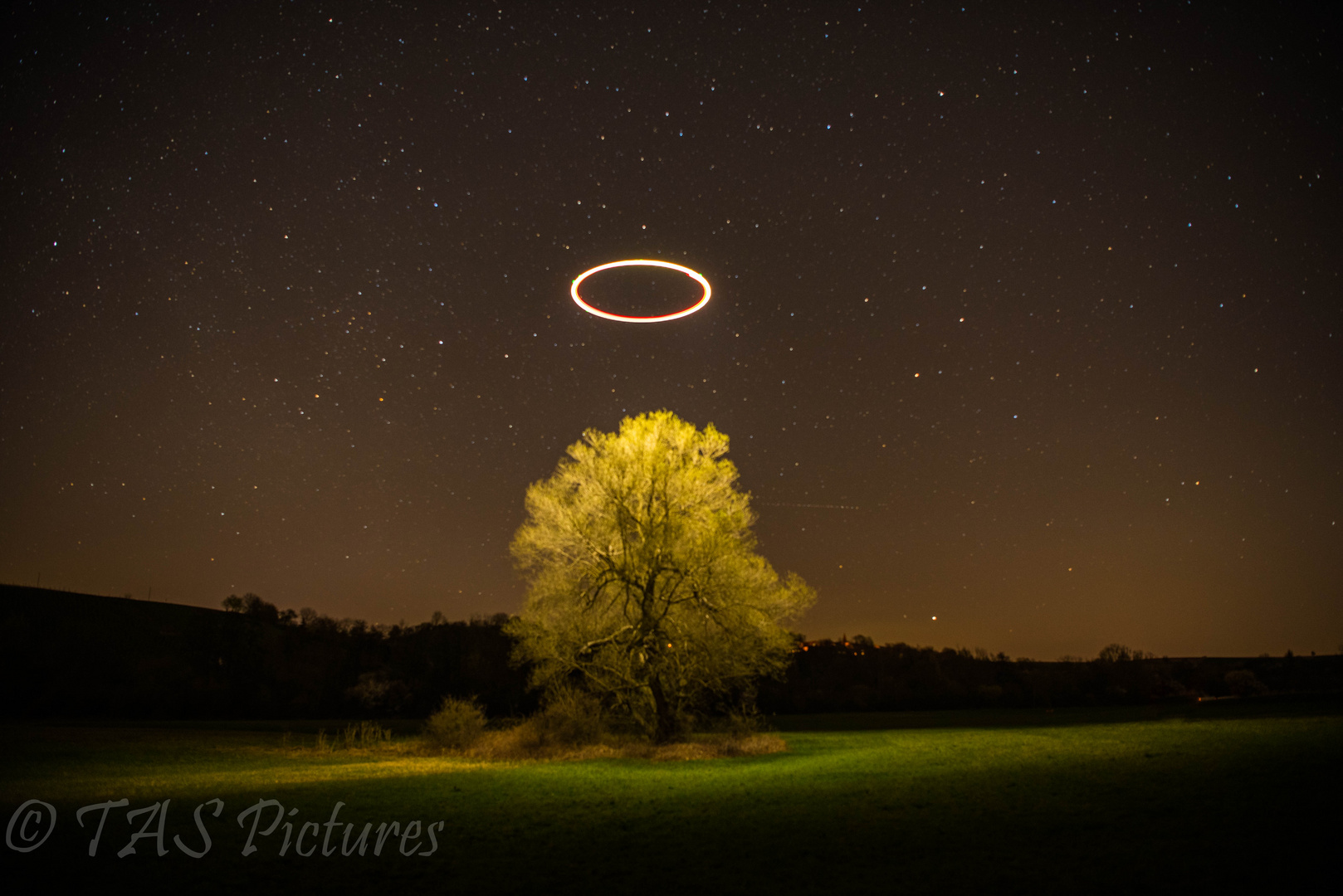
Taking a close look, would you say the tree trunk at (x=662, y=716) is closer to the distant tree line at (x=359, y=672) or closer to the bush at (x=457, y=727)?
the bush at (x=457, y=727)

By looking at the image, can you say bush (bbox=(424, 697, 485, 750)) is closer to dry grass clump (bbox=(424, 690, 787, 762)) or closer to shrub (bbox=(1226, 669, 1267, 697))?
dry grass clump (bbox=(424, 690, 787, 762))

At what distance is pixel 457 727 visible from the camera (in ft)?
80.7

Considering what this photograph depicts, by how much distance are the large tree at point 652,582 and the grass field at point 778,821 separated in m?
4.35

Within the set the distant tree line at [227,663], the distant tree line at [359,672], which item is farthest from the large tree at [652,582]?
the distant tree line at [359,672]

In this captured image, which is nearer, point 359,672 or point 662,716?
point 662,716

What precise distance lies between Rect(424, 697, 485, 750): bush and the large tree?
3158 mm

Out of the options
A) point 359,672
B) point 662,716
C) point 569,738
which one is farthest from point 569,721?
point 359,672

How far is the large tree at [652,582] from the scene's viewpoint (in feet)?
75.0

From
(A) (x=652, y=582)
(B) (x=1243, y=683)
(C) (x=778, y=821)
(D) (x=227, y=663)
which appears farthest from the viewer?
(D) (x=227, y=663)

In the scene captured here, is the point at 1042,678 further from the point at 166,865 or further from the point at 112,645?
the point at 112,645

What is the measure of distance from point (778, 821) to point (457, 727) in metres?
17.1

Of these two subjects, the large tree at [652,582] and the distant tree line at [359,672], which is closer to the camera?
the large tree at [652,582]

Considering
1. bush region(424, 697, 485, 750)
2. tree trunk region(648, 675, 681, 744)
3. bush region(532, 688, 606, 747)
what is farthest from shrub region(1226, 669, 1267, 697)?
bush region(424, 697, 485, 750)

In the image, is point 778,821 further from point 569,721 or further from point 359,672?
point 359,672
